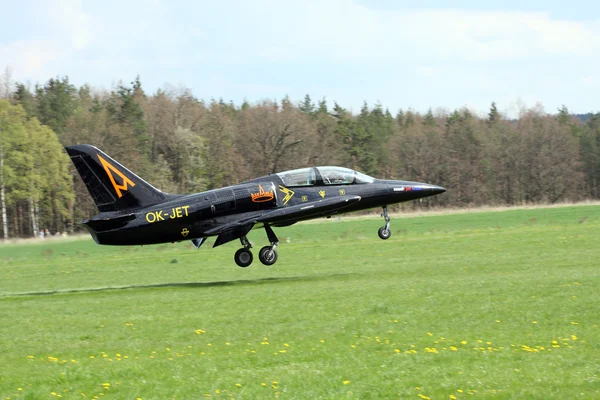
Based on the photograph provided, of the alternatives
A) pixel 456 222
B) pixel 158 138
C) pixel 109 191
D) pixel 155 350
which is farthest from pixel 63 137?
pixel 155 350

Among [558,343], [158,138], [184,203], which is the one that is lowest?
[558,343]

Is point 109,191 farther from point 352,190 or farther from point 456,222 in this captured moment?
point 456,222

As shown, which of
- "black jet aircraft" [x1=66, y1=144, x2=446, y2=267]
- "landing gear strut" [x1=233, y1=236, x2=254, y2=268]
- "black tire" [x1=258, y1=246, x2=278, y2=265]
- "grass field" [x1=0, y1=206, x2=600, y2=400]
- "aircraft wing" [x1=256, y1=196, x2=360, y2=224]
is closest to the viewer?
"grass field" [x1=0, y1=206, x2=600, y2=400]

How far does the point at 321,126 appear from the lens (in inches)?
4313

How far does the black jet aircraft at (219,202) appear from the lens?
25141 millimetres

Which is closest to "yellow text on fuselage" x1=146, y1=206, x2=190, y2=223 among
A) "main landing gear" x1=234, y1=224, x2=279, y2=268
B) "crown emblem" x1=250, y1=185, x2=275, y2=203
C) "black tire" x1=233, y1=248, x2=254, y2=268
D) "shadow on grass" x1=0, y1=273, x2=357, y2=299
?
"crown emblem" x1=250, y1=185, x2=275, y2=203

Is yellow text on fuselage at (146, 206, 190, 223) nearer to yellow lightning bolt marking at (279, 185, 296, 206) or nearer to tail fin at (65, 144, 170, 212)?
tail fin at (65, 144, 170, 212)

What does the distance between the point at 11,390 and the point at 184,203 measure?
1402 centimetres

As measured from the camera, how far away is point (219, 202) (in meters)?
26.0

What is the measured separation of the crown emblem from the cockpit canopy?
0.65 meters

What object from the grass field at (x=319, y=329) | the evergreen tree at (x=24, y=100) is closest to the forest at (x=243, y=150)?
the evergreen tree at (x=24, y=100)

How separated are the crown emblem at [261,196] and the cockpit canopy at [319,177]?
0.65 meters

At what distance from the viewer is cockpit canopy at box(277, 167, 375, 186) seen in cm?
2681

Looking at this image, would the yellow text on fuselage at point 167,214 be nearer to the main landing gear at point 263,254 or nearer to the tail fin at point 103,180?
the tail fin at point 103,180
